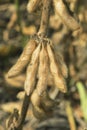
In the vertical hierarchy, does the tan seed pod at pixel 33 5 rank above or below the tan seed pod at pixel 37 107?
above

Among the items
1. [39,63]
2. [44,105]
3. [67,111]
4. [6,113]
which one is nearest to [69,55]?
[67,111]

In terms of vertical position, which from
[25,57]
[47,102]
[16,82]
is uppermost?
[16,82]

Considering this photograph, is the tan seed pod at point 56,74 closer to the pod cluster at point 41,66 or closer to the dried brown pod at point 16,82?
the pod cluster at point 41,66

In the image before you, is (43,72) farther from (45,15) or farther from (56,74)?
(45,15)

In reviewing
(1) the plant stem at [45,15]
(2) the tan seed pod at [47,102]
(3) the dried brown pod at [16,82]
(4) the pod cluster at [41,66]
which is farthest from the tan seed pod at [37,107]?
(3) the dried brown pod at [16,82]

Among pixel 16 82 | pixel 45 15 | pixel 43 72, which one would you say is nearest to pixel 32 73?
pixel 43 72

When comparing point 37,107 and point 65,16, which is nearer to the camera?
point 65,16

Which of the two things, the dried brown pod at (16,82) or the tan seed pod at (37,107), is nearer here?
the tan seed pod at (37,107)
